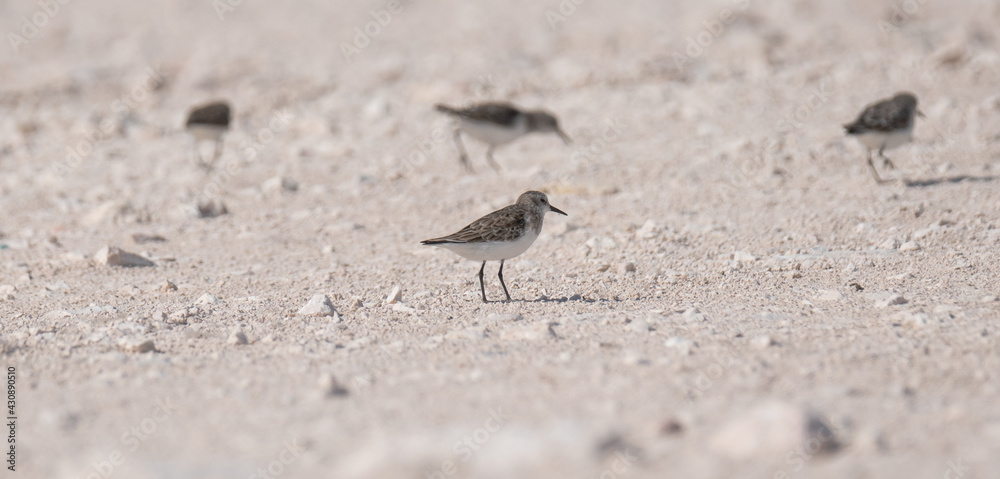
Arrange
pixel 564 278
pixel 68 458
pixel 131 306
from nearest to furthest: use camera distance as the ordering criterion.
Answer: pixel 68 458
pixel 131 306
pixel 564 278

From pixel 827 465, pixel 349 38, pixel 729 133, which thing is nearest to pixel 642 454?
pixel 827 465

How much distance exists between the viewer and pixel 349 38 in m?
16.0

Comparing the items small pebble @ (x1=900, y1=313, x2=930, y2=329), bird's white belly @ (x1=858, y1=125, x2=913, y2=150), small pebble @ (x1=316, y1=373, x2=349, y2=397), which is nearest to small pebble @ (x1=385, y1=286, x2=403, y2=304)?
small pebble @ (x1=316, y1=373, x2=349, y2=397)

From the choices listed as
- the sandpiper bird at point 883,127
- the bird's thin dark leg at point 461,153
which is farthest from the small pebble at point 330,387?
the bird's thin dark leg at point 461,153

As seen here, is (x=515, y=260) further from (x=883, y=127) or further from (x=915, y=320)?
(x=883, y=127)

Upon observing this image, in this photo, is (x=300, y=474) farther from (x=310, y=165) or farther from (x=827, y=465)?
(x=310, y=165)

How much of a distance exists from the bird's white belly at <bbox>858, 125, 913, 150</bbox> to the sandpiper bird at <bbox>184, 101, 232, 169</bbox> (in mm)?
7140

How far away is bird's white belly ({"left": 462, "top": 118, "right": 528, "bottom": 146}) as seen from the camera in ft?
35.0

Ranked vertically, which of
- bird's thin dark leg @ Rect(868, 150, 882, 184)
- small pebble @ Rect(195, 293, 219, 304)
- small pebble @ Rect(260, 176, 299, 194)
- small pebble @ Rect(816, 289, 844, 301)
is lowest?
bird's thin dark leg @ Rect(868, 150, 882, 184)

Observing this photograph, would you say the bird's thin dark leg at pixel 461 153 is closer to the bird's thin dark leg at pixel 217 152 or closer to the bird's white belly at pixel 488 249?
the bird's thin dark leg at pixel 217 152

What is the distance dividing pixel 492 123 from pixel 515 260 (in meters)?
3.18

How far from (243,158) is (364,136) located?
1.51 metres

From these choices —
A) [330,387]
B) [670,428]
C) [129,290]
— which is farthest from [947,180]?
[129,290]

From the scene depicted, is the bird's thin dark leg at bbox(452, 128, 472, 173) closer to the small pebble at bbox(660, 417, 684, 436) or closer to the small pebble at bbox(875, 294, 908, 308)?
the small pebble at bbox(875, 294, 908, 308)
